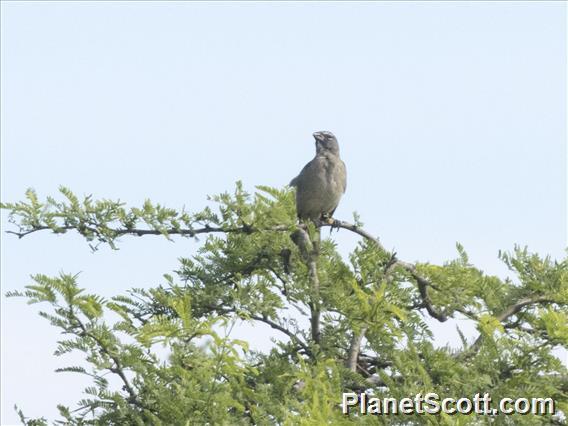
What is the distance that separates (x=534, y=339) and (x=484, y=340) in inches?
11.4

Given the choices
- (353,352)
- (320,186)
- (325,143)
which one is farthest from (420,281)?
(325,143)

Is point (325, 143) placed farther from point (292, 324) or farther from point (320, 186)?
point (292, 324)

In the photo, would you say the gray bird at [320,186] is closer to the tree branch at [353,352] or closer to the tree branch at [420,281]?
the tree branch at [420,281]

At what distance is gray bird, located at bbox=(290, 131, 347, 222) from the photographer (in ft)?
36.0

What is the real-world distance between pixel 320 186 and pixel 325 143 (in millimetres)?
993

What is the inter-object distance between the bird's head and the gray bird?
0.12 m

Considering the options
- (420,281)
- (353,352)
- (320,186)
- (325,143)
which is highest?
(325,143)

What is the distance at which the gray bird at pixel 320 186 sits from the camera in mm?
10977

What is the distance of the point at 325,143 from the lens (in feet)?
39.0

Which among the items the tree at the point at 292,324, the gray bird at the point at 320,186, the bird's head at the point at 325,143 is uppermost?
the bird's head at the point at 325,143

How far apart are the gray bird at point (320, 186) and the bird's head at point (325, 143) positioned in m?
0.12

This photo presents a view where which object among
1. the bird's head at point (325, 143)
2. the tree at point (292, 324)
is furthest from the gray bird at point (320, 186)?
the tree at point (292, 324)

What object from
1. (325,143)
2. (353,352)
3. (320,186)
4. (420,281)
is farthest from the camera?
(325,143)

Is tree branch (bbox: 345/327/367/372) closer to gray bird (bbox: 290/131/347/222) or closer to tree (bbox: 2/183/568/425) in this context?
tree (bbox: 2/183/568/425)
